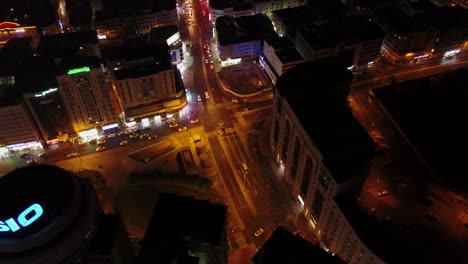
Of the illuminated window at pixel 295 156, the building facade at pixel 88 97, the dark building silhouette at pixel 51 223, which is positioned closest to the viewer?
the dark building silhouette at pixel 51 223

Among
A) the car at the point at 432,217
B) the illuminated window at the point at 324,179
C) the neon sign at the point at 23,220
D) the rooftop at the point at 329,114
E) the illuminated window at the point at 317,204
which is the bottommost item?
the car at the point at 432,217

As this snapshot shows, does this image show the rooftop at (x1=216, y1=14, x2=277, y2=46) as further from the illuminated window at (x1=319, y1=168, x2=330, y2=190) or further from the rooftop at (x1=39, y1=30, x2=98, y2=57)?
the illuminated window at (x1=319, y1=168, x2=330, y2=190)

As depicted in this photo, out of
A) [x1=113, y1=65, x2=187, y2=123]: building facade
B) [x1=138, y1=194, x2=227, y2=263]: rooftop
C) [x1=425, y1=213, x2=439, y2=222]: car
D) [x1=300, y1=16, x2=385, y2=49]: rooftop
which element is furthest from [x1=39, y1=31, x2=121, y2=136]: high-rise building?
[x1=425, y1=213, x2=439, y2=222]: car

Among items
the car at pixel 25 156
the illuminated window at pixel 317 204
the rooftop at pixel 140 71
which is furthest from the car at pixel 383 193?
the car at pixel 25 156

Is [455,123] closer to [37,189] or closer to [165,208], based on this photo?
[165,208]

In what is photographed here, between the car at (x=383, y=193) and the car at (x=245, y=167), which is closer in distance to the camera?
the car at (x=383, y=193)

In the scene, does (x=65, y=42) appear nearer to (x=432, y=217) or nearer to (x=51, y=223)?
(x=51, y=223)

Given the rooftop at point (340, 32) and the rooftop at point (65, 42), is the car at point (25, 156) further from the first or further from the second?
the rooftop at point (340, 32)
